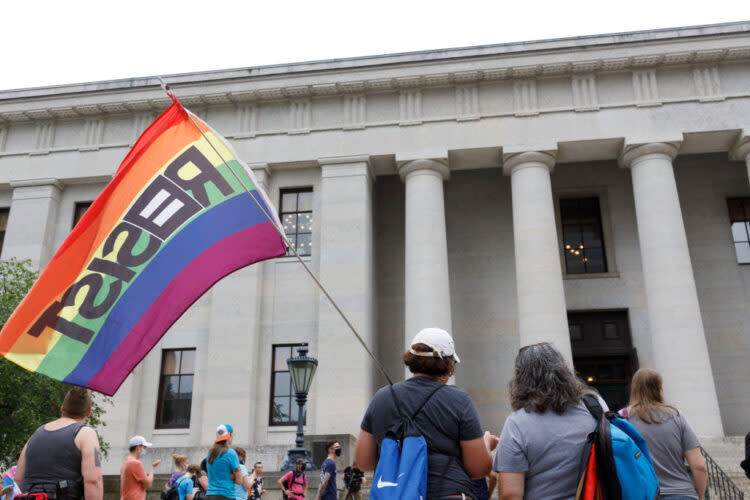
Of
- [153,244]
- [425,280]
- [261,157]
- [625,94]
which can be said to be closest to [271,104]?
[261,157]

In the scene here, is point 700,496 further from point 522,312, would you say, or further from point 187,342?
point 187,342

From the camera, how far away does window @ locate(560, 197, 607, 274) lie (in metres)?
24.7

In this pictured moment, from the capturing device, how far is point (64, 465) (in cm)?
491

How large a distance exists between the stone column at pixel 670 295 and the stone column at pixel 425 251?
6.10 metres

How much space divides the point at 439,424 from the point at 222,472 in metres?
4.99

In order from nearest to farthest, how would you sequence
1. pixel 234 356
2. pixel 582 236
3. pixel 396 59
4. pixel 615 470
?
1. pixel 615 470
2. pixel 234 356
3. pixel 396 59
4. pixel 582 236

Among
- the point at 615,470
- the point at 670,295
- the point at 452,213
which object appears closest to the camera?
the point at 615,470

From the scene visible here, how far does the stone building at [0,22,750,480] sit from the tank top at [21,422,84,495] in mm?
15352

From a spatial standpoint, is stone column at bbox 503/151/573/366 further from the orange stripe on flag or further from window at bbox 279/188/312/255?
the orange stripe on flag

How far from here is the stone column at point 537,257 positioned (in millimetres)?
20172

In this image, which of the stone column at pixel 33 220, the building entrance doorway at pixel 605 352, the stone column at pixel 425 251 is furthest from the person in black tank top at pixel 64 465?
the building entrance doorway at pixel 605 352

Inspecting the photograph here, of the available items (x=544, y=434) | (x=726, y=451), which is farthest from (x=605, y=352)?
(x=544, y=434)

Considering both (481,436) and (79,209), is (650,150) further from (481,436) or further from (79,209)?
(481,436)

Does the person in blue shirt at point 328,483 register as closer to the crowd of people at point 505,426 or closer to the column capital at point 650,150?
the crowd of people at point 505,426
